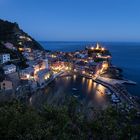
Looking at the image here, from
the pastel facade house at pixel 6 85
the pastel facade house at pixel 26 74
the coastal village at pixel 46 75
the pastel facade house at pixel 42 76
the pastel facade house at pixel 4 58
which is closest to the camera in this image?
the pastel facade house at pixel 6 85

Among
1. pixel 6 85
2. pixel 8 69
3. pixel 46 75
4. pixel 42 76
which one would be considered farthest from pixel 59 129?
pixel 46 75

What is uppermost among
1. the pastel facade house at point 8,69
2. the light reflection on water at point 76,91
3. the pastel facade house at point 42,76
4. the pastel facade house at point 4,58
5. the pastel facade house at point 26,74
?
the pastel facade house at point 4,58

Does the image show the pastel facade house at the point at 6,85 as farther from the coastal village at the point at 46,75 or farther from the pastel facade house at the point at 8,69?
the pastel facade house at the point at 8,69

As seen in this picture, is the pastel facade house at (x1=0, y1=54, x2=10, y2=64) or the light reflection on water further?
the pastel facade house at (x1=0, y1=54, x2=10, y2=64)

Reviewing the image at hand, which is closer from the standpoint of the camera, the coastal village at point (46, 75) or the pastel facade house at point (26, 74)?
the coastal village at point (46, 75)

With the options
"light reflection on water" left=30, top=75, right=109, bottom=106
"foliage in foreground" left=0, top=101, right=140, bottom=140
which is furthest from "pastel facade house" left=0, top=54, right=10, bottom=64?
"foliage in foreground" left=0, top=101, right=140, bottom=140

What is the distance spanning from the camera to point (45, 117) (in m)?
8.48

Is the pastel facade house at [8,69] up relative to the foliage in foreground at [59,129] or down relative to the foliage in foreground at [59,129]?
down

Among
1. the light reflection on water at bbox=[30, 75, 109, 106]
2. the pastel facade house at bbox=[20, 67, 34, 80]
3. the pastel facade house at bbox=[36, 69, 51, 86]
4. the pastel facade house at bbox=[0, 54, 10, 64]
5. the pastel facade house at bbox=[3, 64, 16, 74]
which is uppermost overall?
the pastel facade house at bbox=[0, 54, 10, 64]

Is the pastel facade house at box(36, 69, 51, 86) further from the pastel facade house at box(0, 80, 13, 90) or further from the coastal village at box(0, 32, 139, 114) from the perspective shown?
the pastel facade house at box(0, 80, 13, 90)

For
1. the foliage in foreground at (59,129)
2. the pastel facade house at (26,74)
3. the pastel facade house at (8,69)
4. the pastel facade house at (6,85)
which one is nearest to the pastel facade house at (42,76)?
the pastel facade house at (26,74)

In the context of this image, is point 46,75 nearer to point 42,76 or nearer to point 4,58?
point 42,76

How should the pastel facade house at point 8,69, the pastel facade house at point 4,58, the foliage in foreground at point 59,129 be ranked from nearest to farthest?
the foliage in foreground at point 59,129 < the pastel facade house at point 8,69 < the pastel facade house at point 4,58

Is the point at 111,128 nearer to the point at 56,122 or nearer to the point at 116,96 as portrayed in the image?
the point at 56,122
